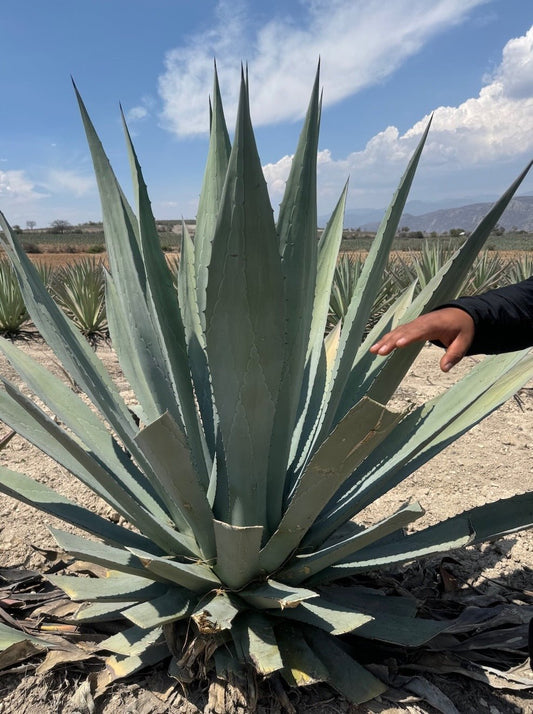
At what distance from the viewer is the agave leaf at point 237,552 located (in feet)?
3.68

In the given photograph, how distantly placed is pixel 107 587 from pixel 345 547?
0.61 metres

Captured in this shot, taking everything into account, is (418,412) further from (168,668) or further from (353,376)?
(168,668)

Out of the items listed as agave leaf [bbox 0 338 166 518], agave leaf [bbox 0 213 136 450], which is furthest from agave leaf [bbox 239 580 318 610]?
agave leaf [bbox 0 213 136 450]

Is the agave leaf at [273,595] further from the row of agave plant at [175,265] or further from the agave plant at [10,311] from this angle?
the agave plant at [10,311]

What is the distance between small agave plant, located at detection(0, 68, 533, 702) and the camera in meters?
1.10

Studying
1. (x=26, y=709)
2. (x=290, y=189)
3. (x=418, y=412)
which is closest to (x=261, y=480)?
(x=418, y=412)

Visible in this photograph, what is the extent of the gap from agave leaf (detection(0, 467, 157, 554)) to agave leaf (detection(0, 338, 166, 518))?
10cm

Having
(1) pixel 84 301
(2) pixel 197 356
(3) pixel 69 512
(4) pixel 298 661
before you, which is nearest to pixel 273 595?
(4) pixel 298 661

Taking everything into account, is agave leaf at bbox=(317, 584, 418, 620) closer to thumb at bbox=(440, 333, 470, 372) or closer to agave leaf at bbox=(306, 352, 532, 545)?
agave leaf at bbox=(306, 352, 532, 545)

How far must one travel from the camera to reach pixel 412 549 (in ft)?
4.29

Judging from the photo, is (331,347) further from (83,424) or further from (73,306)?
(73,306)

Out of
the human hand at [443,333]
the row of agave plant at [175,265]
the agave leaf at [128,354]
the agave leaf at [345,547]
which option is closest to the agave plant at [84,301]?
the row of agave plant at [175,265]

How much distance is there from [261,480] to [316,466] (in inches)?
8.1

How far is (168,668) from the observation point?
1420 millimetres
